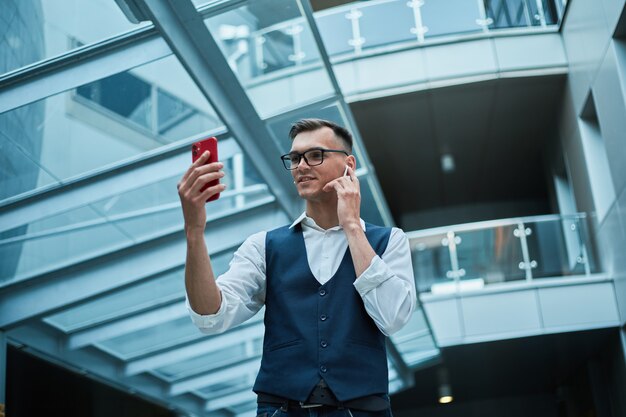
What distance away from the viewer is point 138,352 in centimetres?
709

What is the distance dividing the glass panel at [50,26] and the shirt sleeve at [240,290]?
2613mm

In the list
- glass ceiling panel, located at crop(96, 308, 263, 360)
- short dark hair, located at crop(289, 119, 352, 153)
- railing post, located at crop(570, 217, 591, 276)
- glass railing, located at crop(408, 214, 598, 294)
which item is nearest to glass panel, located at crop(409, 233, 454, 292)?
glass railing, located at crop(408, 214, 598, 294)

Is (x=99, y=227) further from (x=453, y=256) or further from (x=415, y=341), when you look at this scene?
(x=453, y=256)

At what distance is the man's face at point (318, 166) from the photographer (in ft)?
6.84

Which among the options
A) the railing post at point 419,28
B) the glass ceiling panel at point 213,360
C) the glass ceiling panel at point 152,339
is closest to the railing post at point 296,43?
the glass ceiling panel at point 152,339

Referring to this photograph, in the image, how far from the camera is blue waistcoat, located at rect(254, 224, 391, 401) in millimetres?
1875

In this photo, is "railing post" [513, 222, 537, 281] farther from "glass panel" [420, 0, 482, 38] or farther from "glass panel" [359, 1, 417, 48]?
"glass panel" [359, 1, 417, 48]

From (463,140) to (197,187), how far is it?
42.7ft

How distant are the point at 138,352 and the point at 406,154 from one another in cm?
875

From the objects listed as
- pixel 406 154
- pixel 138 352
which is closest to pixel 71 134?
pixel 138 352

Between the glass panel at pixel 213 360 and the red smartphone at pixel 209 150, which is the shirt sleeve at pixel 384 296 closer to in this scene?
the red smartphone at pixel 209 150

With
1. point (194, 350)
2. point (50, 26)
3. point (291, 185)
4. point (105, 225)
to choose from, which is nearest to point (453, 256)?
point (194, 350)

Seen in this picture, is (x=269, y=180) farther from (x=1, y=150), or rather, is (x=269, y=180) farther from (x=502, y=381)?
(x=502, y=381)

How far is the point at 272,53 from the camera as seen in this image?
17.7ft
